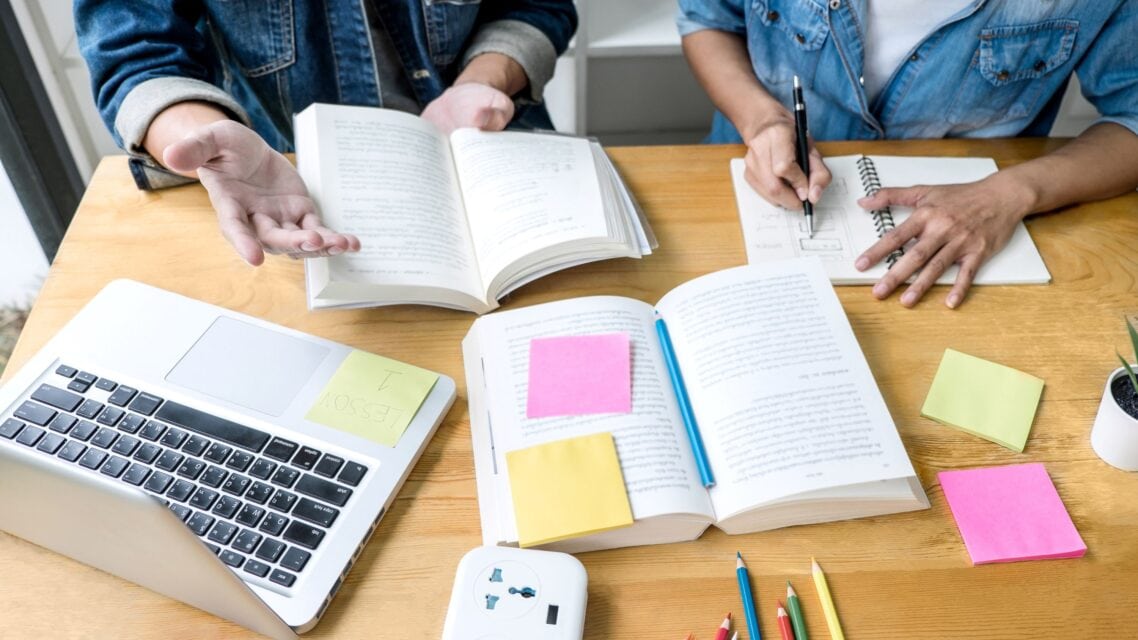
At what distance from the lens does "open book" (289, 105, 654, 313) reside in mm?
839

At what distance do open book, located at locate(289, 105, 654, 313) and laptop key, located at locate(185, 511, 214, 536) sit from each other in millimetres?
231

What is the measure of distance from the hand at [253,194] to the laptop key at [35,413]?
0.21 metres

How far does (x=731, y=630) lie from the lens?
0.65 m

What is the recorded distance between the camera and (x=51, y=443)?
0.72 metres

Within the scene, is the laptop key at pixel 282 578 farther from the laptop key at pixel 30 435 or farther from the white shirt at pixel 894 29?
the white shirt at pixel 894 29

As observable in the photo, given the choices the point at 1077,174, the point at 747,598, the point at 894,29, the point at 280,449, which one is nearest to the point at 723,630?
the point at 747,598

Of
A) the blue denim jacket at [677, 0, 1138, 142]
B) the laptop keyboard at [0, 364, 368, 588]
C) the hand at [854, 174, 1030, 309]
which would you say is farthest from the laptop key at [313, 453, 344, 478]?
the blue denim jacket at [677, 0, 1138, 142]

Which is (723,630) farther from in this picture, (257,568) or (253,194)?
(253,194)

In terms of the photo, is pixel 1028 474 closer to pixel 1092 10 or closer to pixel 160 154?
pixel 1092 10

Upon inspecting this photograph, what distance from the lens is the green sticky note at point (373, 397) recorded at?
749mm

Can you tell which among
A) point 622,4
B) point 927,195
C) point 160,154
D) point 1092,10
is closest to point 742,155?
point 927,195

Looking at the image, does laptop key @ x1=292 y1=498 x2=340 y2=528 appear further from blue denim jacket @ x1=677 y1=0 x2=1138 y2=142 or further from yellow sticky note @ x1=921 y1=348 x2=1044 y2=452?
blue denim jacket @ x1=677 y1=0 x2=1138 y2=142

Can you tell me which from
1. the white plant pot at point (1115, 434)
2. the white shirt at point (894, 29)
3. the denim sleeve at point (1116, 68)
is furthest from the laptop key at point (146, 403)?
the denim sleeve at point (1116, 68)

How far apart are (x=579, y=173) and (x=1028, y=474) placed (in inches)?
20.9
